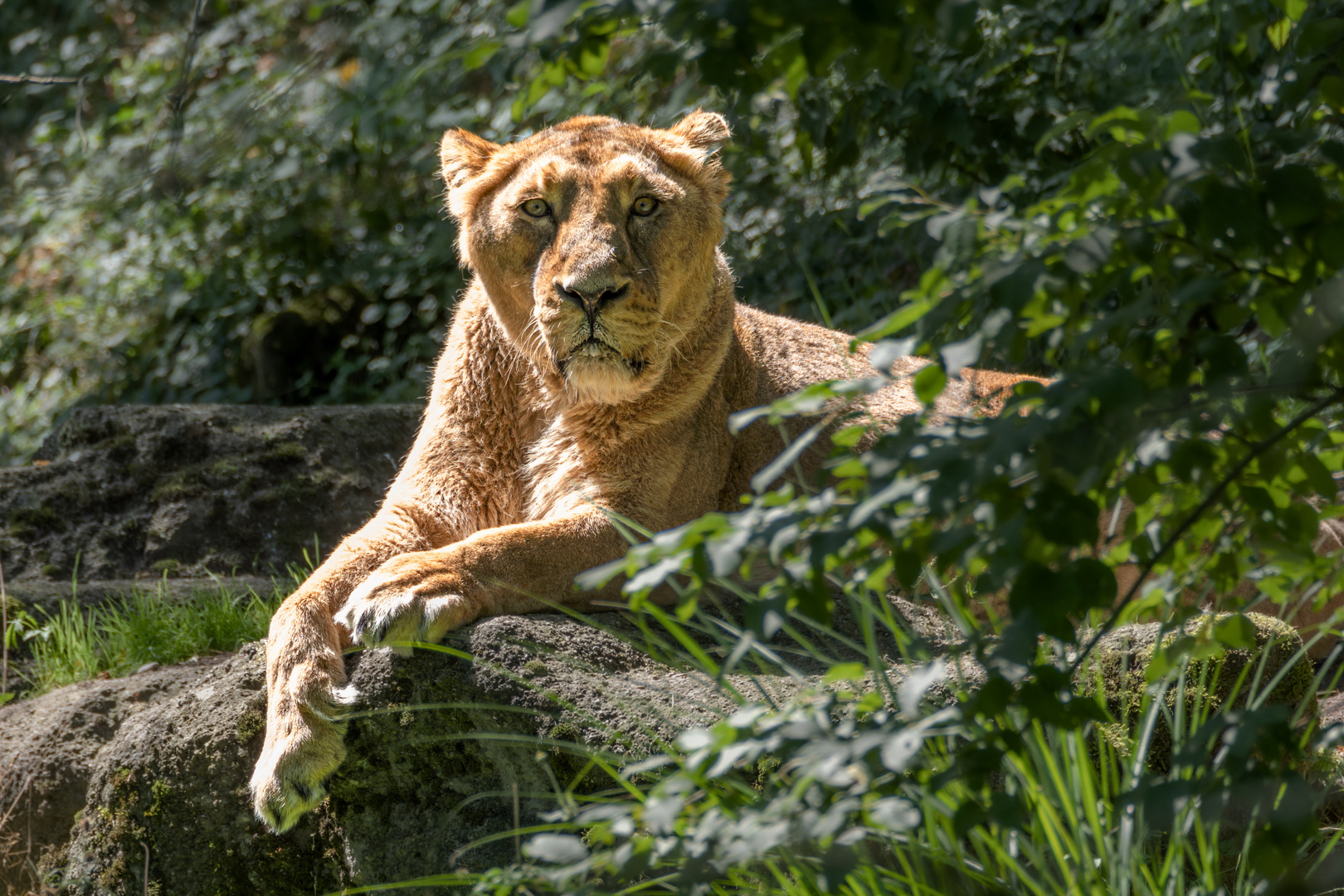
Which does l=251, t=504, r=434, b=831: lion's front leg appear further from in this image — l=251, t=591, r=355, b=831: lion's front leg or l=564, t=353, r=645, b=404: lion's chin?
l=564, t=353, r=645, b=404: lion's chin

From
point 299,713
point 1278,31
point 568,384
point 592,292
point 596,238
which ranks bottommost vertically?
point 299,713

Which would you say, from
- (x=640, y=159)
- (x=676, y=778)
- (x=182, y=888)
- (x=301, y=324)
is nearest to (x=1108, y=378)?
(x=676, y=778)

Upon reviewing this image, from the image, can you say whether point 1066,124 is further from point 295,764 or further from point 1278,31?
point 295,764

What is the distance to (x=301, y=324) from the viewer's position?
881 centimetres

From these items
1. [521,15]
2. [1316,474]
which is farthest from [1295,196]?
[521,15]

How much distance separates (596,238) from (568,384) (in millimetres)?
506

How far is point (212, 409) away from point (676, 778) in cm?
500

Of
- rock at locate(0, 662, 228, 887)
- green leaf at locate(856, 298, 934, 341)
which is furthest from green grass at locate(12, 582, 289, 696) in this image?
green leaf at locate(856, 298, 934, 341)

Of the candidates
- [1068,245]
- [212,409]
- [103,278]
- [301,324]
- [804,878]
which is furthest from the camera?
[103,278]

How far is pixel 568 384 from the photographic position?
367cm

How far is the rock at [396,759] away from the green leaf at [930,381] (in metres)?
1.19

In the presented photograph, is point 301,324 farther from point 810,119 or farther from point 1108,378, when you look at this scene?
point 1108,378

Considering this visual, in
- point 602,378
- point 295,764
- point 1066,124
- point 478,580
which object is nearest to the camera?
point 1066,124

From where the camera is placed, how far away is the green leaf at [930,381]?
1451 mm
